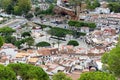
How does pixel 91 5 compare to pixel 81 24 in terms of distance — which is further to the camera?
pixel 91 5

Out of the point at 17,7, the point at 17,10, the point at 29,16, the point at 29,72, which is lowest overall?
the point at 29,16

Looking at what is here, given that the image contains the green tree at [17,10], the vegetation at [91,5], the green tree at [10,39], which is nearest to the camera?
the green tree at [10,39]

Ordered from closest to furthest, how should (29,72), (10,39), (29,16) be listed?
(29,72)
(10,39)
(29,16)

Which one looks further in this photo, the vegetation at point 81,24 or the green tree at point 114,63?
the vegetation at point 81,24

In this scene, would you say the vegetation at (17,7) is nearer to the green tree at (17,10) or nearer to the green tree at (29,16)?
the green tree at (17,10)

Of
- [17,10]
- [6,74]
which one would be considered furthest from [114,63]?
[17,10]

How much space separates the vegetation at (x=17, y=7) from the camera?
30.3 meters

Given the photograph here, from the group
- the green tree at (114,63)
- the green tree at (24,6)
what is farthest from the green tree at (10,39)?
the green tree at (114,63)

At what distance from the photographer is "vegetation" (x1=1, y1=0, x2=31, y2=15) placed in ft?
99.5

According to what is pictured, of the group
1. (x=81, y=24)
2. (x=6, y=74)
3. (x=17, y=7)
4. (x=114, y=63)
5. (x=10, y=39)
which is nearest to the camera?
(x=6, y=74)

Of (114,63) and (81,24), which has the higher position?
(114,63)

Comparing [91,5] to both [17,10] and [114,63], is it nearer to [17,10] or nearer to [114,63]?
[17,10]

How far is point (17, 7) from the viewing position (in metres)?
30.5

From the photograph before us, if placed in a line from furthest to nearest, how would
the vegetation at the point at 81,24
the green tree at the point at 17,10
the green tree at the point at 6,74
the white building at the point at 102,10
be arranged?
the green tree at the point at 17,10 < the white building at the point at 102,10 < the vegetation at the point at 81,24 < the green tree at the point at 6,74
